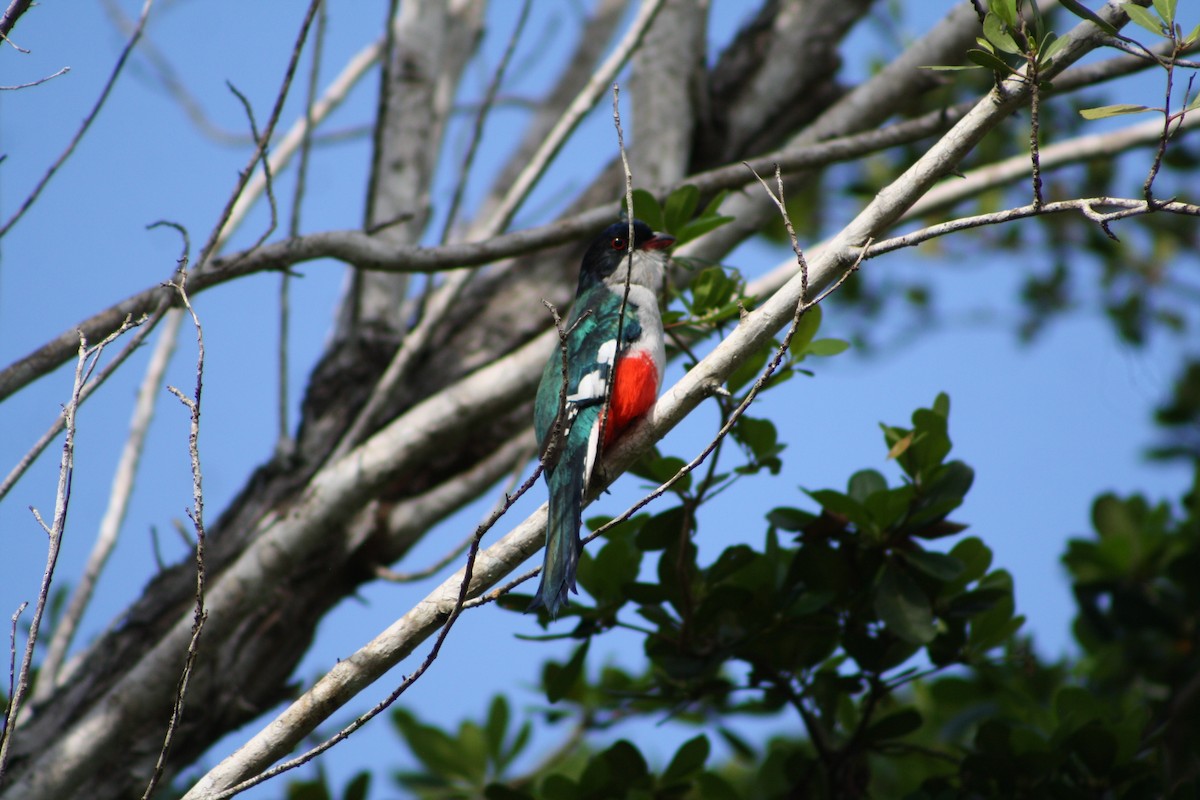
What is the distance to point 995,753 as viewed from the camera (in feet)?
11.5

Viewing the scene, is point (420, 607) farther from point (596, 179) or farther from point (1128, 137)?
point (1128, 137)

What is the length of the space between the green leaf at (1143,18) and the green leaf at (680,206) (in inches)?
67.8

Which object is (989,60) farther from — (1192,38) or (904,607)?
(904,607)

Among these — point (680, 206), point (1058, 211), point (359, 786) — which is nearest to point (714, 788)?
point (359, 786)

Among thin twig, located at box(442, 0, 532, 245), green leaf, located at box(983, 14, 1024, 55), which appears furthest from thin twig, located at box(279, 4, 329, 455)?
green leaf, located at box(983, 14, 1024, 55)

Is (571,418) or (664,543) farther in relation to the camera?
(664,543)

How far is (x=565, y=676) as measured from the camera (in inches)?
148

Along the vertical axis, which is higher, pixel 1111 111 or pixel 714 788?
pixel 1111 111

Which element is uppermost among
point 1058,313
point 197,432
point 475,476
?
point 1058,313

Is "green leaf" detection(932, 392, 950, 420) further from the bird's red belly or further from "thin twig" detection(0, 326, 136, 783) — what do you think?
"thin twig" detection(0, 326, 136, 783)

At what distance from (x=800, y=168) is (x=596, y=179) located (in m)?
1.53

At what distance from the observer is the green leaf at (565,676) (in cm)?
373

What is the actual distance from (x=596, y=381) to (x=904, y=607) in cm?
126

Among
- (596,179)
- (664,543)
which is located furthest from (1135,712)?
(596,179)
